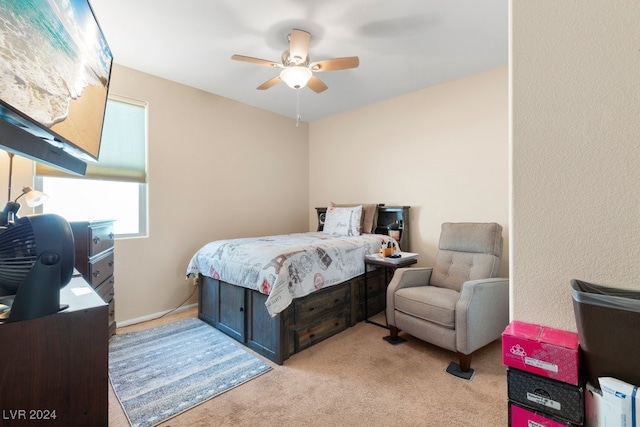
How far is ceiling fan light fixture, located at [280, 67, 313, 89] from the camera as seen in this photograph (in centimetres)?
233

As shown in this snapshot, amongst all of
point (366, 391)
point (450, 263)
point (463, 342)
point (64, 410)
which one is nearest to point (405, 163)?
point (450, 263)

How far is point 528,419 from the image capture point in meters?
0.82

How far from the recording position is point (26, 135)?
99 centimetres

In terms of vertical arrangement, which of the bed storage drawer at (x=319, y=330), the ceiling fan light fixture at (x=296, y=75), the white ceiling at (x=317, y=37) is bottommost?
the bed storage drawer at (x=319, y=330)

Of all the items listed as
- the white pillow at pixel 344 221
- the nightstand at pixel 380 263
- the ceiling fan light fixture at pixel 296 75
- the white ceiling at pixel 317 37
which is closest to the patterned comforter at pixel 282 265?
the nightstand at pixel 380 263

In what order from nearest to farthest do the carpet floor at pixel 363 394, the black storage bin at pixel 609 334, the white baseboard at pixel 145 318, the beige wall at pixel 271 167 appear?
the black storage bin at pixel 609 334 → the carpet floor at pixel 363 394 → the white baseboard at pixel 145 318 → the beige wall at pixel 271 167

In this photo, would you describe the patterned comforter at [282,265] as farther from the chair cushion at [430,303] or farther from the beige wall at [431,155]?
the beige wall at [431,155]

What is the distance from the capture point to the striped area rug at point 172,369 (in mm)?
1707

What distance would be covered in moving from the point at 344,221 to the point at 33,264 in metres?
3.10

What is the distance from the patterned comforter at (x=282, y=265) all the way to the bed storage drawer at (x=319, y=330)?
349mm

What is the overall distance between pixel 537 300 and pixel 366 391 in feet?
4.39

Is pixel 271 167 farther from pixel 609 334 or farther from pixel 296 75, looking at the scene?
pixel 609 334

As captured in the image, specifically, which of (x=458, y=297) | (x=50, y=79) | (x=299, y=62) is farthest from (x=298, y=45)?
(x=458, y=297)

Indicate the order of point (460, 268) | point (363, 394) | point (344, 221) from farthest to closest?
1. point (344, 221)
2. point (460, 268)
3. point (363, 394)
